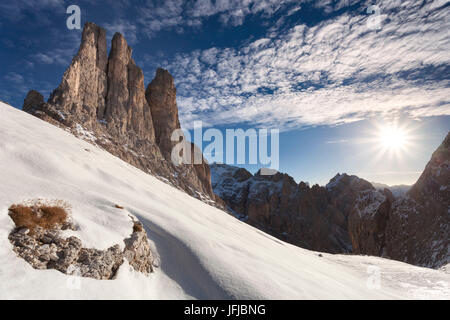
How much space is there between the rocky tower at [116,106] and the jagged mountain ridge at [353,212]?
4827 centimetres

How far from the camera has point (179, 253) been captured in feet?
31.9

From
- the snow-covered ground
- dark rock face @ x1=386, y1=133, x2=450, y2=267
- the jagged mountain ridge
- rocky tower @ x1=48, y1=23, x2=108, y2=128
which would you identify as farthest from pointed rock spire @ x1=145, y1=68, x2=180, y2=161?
the snow-covered ground

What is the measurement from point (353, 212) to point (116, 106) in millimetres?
73806

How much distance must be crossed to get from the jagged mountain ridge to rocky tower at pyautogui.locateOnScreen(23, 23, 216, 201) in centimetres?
4827

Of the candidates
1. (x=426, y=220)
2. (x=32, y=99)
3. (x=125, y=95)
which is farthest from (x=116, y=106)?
(x=426, y=220)

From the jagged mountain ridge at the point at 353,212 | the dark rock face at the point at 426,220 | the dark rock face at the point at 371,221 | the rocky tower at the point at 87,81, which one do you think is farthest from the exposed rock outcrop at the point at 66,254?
the dark rock face at the point at 371,221

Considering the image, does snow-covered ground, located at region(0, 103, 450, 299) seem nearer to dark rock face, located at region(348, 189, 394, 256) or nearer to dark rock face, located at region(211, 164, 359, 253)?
dark rock face, located at region(348, 189, 394, 256)

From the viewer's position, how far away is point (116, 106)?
64.5 m

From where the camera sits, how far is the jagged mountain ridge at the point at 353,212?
4306 cm

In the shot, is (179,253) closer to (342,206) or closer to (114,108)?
(114,108)

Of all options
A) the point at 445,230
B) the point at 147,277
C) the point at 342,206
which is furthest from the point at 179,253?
the point at 342,206

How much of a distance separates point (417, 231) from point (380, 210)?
14.6m

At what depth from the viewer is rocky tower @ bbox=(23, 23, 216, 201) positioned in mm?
48375

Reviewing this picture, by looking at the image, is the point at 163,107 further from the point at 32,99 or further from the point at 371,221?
the point at 371,221
